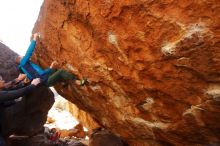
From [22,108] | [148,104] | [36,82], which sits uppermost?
[148,104]

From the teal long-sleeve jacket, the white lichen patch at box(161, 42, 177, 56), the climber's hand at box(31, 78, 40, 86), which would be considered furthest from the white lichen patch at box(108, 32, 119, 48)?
the teal long-sleeve jacket

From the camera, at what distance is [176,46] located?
527 centimetres

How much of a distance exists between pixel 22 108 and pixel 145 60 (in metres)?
5.76

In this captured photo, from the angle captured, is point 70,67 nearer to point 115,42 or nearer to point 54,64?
point 54,64

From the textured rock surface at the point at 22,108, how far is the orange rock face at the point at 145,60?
1.74 meters

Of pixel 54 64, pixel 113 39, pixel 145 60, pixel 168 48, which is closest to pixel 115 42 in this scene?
pixel 113 39

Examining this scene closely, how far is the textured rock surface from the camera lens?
384 inches

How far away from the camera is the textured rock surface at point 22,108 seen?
975 cm

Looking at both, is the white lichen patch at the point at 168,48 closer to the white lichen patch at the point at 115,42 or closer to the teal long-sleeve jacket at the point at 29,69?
the white lichen patch at the point at 115,42

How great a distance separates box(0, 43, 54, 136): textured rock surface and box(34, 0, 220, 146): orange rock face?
1737mm

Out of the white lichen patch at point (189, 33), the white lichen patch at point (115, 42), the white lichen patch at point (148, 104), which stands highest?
the white lichen patch at point (189, 33)

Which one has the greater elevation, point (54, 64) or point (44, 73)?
point (54, 64)

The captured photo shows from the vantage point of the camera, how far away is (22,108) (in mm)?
9961

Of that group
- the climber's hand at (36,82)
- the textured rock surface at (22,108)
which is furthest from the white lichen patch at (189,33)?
the textured rock surface at (22,108)
